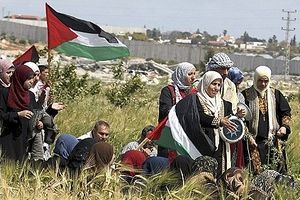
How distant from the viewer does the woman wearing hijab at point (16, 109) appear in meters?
8.09

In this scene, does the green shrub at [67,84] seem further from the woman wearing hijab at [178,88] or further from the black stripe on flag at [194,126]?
the black stripe on flag at [194,126]

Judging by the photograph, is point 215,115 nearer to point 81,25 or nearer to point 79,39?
point 79,39

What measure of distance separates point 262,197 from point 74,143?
2.39 metres

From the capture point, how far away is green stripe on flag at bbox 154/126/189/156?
26.6ft

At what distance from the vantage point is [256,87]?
9.30 meters

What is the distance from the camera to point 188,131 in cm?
819

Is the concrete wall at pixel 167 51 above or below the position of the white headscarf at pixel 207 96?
below

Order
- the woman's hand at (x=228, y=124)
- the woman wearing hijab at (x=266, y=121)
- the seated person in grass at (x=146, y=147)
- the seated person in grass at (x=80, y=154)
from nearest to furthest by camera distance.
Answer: the seated person in grass at (x=80, y=154)
the woman's hand at (x=228, y=124)
the woman wearing hijab at (x=266, y=121)
the seated person in grass at (x=146, y=147)

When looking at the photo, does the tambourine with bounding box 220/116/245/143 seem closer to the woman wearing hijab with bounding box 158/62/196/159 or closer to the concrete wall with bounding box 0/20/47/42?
the woman wearing hijab with bounding box 158/62/196/159

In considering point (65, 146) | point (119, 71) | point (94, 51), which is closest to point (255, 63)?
point (119, 71)

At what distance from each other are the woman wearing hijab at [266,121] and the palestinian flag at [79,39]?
2532 millimetres

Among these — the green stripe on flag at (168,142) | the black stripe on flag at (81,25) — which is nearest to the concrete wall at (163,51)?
the black stripe on flag at (81,25)

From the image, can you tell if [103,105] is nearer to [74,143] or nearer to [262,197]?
[74,143]

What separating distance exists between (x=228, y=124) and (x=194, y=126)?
0.32m
